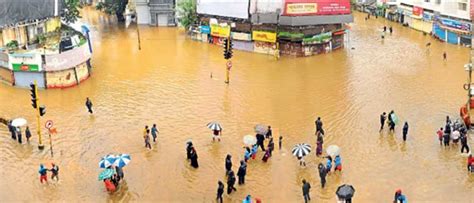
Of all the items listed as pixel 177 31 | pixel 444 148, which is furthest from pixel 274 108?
pixel 177 31

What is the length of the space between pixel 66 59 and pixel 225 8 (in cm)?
1740

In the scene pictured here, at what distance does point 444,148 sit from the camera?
27.4 meters

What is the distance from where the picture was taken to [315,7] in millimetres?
47625

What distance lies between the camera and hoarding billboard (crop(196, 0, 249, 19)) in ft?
163

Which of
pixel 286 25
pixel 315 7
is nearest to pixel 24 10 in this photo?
pixel 286 25

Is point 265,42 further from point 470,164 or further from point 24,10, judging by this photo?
point 470,164

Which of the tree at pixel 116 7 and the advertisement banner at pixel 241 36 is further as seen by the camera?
the tree at pixel 116 7

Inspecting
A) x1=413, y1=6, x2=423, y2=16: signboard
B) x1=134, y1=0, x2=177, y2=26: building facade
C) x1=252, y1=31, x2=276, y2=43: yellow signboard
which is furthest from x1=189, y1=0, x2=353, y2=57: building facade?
x1=134, y1=0, x2=177, y2=26: building facade

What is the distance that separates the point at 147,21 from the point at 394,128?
41.4 meters

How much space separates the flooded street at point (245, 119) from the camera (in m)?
23.9

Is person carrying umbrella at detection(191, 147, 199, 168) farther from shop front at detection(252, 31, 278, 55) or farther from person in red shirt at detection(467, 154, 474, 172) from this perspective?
shop front at detection(252, 31, 278, 55)

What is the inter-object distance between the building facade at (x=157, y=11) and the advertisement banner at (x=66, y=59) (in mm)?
24827

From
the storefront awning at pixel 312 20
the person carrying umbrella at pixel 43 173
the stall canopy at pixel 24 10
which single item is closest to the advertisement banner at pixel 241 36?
the storefront awning at pixel 312 20

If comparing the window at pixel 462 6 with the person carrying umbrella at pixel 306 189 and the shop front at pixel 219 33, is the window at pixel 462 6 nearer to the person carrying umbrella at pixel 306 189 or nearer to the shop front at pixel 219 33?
the shop front at pixel 219 33
